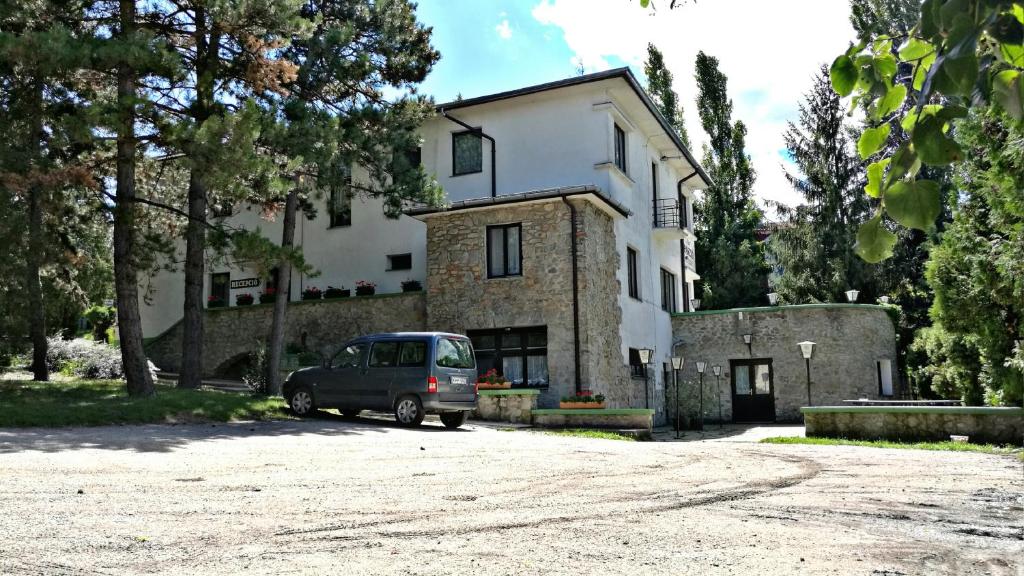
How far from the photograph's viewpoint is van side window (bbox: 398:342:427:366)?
1546 cm

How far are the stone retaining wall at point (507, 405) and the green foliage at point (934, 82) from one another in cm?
1649

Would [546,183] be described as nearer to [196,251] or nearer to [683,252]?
[683,252]

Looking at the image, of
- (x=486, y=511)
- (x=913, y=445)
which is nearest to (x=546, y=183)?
(x=913, y=445)

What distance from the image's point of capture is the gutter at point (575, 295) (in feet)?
64.2

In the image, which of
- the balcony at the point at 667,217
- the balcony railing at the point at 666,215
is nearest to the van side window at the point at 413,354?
the balcony at the point at 667,217

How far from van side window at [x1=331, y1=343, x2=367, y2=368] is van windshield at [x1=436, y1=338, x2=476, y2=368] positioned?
1581 millimetres

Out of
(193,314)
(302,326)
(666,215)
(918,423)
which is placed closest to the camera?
(918,423)

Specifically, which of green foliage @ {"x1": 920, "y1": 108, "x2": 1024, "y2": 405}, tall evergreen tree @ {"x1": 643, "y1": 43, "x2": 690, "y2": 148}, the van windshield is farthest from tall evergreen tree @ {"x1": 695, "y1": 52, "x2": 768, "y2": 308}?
the van windshield

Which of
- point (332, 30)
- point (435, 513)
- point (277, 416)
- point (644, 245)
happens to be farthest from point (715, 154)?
point (435, 513)

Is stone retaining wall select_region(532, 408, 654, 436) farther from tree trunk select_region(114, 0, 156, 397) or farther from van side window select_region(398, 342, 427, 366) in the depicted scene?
tree trunk select_region(114, 0, 156, 397)

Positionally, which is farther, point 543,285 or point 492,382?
point 543,285

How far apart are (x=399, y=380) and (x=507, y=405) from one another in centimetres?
345

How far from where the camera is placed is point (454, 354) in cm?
1590

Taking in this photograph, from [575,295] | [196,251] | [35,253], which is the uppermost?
[196,251]
